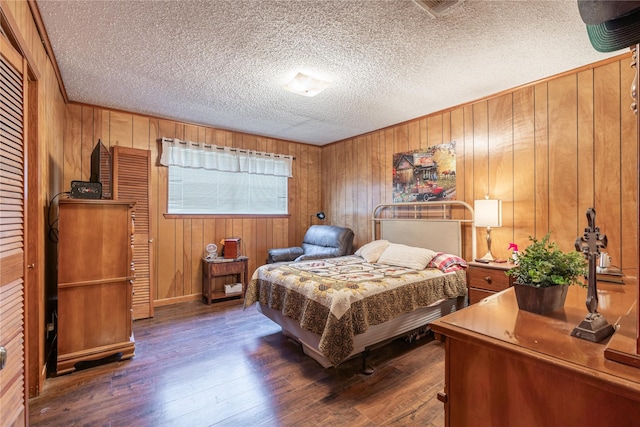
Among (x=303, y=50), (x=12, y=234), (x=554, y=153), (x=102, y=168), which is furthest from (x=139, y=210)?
(x=554, y=153)

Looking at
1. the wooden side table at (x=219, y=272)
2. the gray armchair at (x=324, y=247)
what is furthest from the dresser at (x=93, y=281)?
the gray armchair at (x=324, y=247)

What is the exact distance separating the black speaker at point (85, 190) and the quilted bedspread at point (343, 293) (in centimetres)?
162

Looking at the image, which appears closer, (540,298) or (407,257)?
(540,298)

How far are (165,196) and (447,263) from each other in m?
3.71

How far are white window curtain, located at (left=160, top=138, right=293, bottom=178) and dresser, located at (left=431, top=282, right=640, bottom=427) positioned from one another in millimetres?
4092

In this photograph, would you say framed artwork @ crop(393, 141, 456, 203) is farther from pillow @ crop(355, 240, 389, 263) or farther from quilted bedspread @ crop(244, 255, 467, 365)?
quilted bedspread @ crop(244, 255, 467, 365)

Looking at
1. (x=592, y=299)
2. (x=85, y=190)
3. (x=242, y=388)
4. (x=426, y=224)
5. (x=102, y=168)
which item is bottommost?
(x=242, y=388)

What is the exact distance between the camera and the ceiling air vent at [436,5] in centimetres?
183

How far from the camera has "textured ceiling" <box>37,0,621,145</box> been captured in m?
1.95

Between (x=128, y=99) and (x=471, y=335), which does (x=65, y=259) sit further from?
(x=471, y=335)

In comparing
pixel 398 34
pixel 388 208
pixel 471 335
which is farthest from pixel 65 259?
Result: pixel 388 208

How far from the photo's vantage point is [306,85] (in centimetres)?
289

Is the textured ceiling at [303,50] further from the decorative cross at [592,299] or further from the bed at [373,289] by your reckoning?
the decorative cross at [592,299]

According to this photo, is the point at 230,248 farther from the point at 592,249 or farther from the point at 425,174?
the point at 592,249
